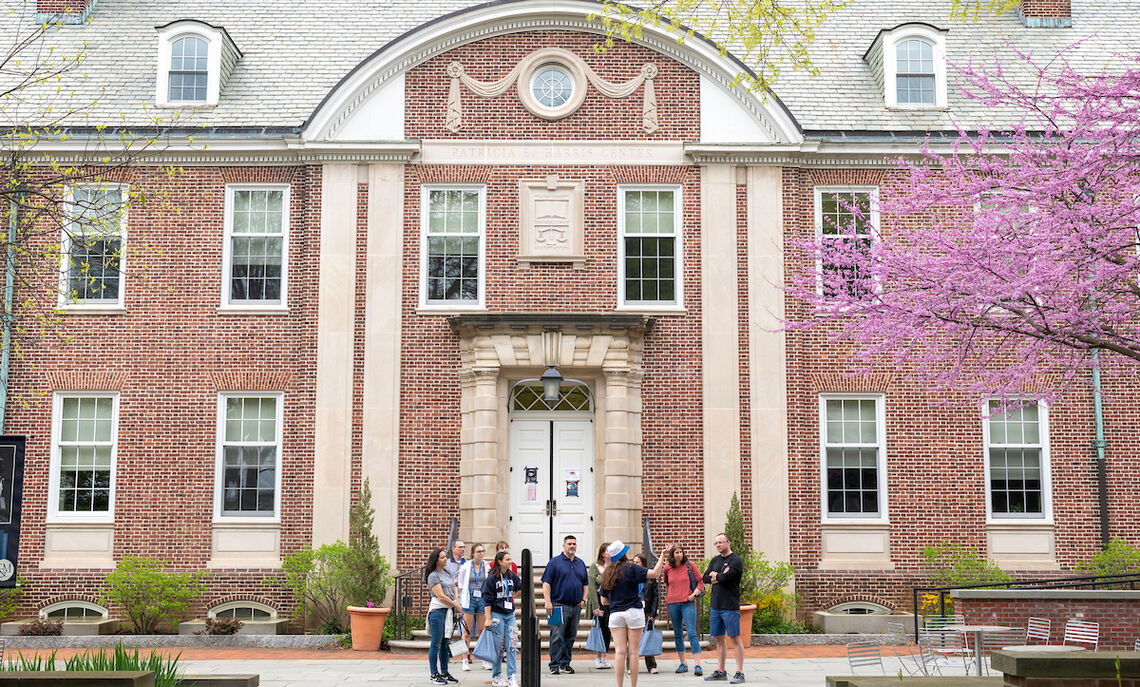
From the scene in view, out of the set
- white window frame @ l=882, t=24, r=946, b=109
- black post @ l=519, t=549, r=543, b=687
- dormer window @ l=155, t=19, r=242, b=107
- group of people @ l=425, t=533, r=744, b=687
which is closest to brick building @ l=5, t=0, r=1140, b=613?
dormer window @ l=155, t=19, r=242, b=107

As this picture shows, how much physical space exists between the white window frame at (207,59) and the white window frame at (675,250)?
7356 mm

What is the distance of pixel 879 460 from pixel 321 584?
912 centimetres

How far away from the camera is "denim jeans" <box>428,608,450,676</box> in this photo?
13.8 meters

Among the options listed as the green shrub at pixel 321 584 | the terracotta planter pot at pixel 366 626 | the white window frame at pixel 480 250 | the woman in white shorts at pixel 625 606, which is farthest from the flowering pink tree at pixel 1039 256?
the green shrub at pixel 321 584

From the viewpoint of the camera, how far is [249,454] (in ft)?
64.4

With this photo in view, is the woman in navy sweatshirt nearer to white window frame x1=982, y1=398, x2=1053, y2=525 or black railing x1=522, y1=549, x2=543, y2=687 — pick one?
black railing x1=522, y1=549, x2=543, y2=687

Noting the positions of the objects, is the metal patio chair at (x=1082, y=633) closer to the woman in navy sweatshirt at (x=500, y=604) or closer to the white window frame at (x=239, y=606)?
the woman in navy sweatshirt at (x=500, y=604)

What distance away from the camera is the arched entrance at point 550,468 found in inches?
763

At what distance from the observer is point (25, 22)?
23.3 m

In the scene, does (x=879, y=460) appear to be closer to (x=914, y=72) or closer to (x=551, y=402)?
(x=551, y=402)

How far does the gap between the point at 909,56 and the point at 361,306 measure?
10.5 meters

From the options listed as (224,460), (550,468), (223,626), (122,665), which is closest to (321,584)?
(223,626)

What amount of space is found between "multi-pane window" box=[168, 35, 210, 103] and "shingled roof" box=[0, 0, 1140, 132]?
1.34 feet

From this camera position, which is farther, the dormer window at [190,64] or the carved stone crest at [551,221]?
the dormer window at [190,64]
